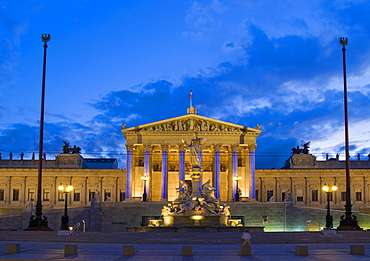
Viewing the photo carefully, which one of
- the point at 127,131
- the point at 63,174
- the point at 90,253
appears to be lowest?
Result: the point at 90,253

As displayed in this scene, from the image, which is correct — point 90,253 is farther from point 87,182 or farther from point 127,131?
point 87,182

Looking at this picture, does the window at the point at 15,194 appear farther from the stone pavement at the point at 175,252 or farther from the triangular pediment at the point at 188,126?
the stone pavement at the point at 175,252

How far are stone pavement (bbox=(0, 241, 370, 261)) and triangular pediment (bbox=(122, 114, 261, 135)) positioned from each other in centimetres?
4623

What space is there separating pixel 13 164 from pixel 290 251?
243ft

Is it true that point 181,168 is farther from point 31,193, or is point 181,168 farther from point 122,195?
point 31,193

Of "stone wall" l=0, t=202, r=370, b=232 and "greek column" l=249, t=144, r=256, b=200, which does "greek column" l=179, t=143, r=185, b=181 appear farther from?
"stone wall" l=0, t=202, r=370, b=232

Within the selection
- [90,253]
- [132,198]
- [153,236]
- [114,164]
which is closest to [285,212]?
[132,198]

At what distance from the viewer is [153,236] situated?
3781cm

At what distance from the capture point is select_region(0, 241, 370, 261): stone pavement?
25522mm

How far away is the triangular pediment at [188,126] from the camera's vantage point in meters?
80.2

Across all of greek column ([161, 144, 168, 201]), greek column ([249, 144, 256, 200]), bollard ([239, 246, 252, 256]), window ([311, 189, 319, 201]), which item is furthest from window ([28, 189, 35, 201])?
bollard ([239, 246, 252, 256])

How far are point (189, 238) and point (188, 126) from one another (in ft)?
146

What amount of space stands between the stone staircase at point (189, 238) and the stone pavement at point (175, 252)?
1443 mm

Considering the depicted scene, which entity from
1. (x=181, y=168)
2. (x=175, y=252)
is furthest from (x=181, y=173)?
(x=175, y=252)
